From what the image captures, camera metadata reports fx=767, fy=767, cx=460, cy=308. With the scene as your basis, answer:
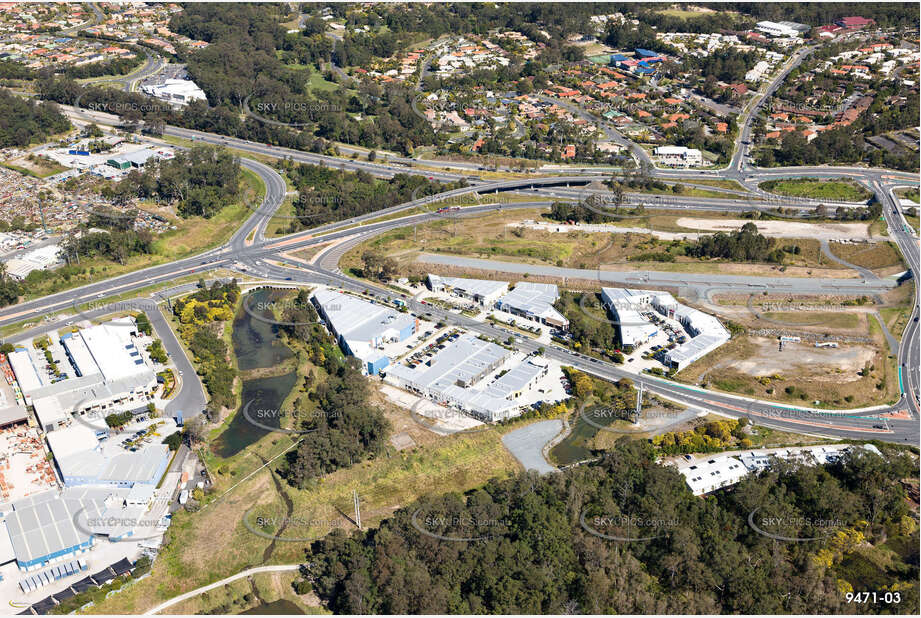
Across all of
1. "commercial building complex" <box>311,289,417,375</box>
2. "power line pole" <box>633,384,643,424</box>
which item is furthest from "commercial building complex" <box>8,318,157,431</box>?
"power line pole" <box>633,384,643,424</box>

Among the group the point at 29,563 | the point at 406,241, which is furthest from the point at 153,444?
the point at 406,241

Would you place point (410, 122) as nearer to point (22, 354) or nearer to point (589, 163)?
point (589, 163)

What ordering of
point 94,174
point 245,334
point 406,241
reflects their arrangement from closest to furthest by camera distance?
point 245,334, point 406,241, point 94,174

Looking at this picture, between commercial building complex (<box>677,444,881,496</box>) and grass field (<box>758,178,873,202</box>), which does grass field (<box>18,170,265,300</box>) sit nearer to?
commercial building complex (<box>677,444,881,496</box>)

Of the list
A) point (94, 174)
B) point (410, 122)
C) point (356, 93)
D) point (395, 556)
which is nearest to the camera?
point (395, 556)

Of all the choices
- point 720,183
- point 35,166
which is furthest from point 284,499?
point 720,183

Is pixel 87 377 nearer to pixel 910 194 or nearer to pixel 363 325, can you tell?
pixel 363 325

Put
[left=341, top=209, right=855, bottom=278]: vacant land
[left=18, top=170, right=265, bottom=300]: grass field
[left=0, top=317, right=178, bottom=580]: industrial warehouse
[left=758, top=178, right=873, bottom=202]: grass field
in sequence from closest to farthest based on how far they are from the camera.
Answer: [left=0, top=317, right=178, bottom=580]: industrial warehouse
[left=18, top=170, right=265, bottom=300]: grass field
[left=341, top=209, right=855, bottom=278]: vacant land
[left=758, top=178, right=873, bottom=202]: grass field
